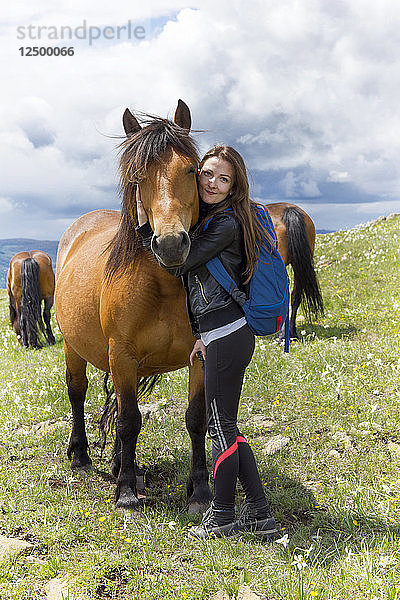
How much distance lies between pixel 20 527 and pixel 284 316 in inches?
→ 114

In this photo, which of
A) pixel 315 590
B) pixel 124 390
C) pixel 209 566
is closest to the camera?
pixel 315 590

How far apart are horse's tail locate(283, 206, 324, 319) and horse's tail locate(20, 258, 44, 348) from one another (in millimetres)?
6780

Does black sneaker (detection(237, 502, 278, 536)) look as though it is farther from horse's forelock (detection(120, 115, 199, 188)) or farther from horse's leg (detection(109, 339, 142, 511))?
horse's forelock (detection(120, 115, 199, 188))

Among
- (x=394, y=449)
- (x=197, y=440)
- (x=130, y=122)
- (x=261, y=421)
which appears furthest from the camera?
(x=261, y=421)

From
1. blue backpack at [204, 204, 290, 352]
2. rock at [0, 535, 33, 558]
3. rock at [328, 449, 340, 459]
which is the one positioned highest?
blue backpack at [204, 204, 290, 352]

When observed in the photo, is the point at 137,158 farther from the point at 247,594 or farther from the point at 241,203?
the point at 247,594

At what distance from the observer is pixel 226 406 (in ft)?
12.8

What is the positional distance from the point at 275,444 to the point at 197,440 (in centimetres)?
137

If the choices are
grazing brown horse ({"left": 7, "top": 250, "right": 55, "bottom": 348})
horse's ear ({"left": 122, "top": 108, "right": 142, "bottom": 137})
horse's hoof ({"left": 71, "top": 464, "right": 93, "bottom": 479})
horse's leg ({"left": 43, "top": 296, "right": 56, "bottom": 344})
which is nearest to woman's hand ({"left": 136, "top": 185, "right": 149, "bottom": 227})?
horse's ear ({"left": 122, "top": 108, "right": 142, "bottom": 137})

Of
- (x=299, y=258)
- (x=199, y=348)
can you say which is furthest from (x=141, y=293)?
(x=299, y=258)

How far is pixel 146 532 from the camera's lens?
13.8ft

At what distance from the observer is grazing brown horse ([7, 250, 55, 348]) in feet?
44.3

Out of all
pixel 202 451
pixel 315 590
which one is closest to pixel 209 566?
pixel 315 590

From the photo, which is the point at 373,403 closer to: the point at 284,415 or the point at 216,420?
the point at 284,415
